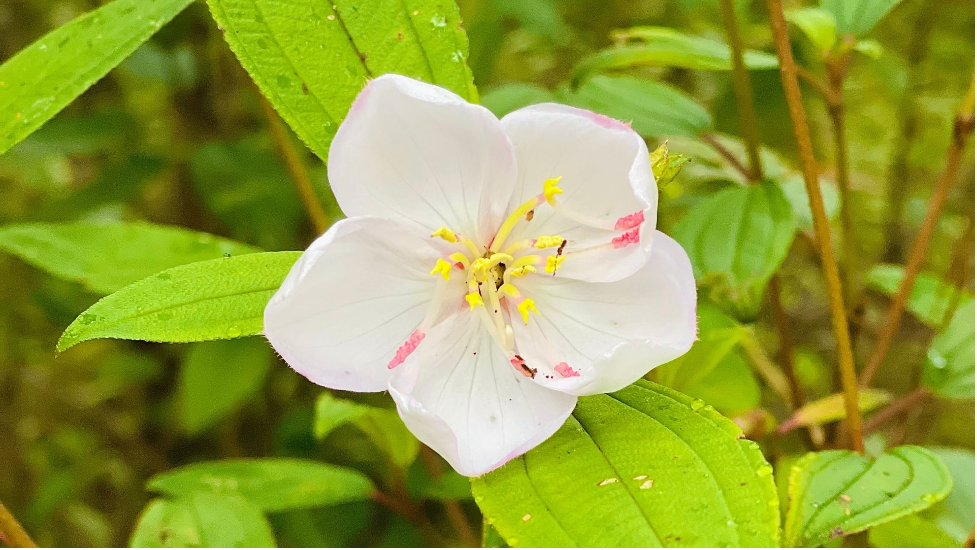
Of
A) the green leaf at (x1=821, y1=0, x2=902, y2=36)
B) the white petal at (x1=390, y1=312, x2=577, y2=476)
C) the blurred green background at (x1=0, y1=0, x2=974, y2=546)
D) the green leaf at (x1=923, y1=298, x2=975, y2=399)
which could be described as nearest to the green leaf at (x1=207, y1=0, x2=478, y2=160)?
the white petal at (x1=390, y1=312, x2=577, y2=476)

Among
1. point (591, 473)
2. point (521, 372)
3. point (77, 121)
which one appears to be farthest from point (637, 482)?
point (77, 121)

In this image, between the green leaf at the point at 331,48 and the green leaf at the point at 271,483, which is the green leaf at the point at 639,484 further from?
the green leaf at the point at 271,483

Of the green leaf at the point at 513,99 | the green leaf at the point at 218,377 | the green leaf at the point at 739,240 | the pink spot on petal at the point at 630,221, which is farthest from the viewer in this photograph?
the green leaf at the point at 218,377

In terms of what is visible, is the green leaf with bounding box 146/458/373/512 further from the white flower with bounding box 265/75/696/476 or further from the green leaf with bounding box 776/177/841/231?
the green leaf with bounding box 776/177/841/231

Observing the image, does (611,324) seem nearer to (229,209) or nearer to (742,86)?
(742,86)

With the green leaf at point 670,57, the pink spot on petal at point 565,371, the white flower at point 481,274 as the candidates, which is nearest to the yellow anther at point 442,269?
the white flower at point 481,274

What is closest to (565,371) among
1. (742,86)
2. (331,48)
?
(331,48)
